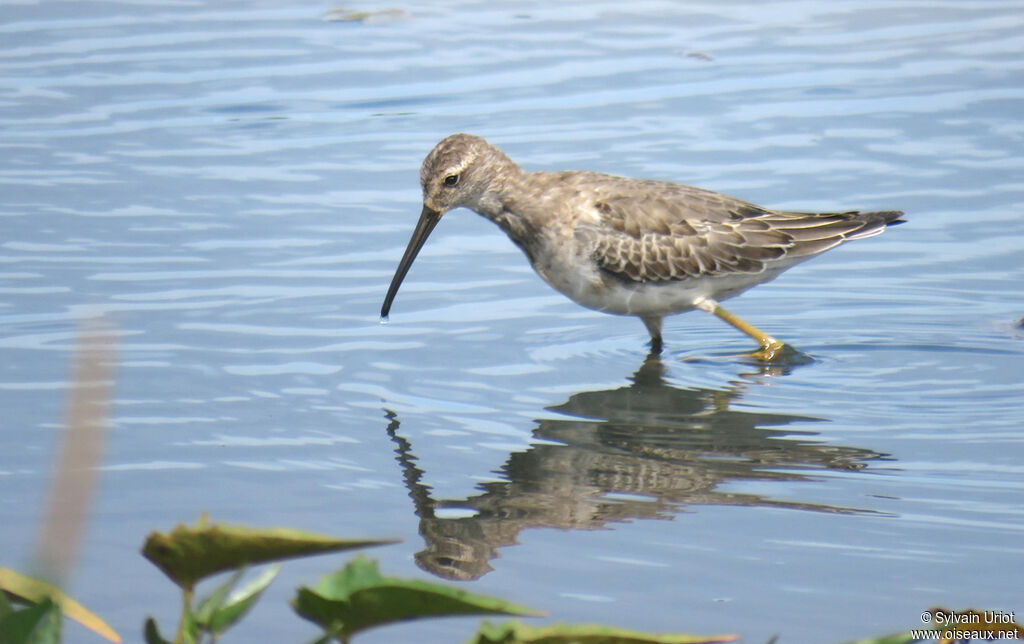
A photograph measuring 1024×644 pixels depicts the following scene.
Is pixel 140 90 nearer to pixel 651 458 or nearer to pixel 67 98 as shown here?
pixel 67 98

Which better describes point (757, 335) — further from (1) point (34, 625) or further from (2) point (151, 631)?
(1) point (34, 625)

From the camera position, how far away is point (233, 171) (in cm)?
1245

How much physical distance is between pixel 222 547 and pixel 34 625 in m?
0.33

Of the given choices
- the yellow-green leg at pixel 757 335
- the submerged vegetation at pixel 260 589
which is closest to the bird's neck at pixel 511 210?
the yellow-green leg at pixel 757 335

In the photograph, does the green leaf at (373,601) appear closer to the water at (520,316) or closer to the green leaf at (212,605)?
the green leaf at (212,605)

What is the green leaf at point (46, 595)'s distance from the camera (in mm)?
2342

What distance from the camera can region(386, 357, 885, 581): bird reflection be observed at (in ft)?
20.9


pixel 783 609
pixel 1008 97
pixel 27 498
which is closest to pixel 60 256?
pixel 27 498

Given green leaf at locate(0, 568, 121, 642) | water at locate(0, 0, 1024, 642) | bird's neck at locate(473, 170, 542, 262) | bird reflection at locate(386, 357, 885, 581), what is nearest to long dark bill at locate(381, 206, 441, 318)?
water at locate(0, 0, 1024, 642)

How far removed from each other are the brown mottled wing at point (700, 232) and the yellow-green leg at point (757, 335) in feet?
0.82

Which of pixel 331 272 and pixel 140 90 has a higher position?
pixel 140 90

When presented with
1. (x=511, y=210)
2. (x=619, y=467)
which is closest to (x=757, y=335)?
(x=511, y=210)

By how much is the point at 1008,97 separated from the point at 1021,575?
924cm

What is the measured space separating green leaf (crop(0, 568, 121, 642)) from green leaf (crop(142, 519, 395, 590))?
139 mm
